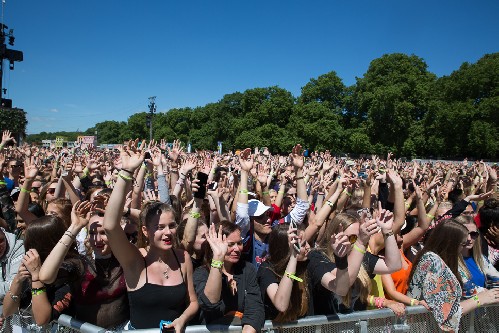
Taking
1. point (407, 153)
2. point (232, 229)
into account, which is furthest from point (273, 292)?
point (407, 153)

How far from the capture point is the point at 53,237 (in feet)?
10.1

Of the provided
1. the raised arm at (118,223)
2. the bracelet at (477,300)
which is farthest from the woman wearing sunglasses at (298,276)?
the bracelet at (477,300)

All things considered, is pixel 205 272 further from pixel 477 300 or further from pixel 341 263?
pixel 477 300

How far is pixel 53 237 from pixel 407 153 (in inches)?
Answer: 1813

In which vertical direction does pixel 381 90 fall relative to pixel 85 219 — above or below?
above

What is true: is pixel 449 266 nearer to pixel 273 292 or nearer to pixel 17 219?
pixel 273 292

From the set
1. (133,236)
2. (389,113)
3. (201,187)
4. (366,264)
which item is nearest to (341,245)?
(366,264)

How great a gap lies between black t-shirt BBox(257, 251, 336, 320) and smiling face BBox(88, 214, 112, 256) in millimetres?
1298

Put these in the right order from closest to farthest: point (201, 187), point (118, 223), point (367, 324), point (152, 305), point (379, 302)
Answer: point (118, 223), point (152, 305), point (367, 324), point (379, 302), point (201, 187)

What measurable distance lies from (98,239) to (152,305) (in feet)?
2.84

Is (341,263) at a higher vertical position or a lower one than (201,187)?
lower

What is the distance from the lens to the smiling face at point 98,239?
10.3 feet

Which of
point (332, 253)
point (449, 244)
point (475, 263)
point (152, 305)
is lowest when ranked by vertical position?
point (152, 305)

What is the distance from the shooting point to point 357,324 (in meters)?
3.12
